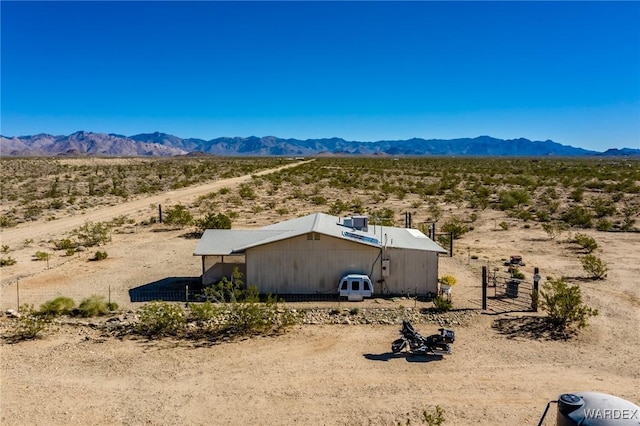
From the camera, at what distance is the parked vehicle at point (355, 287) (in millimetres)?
18906

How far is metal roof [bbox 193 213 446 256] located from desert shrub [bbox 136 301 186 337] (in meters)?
4.01

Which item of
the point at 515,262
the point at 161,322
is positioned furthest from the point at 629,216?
the point at 161,322

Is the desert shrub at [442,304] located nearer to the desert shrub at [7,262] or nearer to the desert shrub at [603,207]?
the desert shrub at [7,262]

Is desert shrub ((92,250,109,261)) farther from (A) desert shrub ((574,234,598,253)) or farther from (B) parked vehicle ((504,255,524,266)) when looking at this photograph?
(A) desert shrub ((574,234,598,253))

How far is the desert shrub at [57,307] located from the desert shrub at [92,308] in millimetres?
361

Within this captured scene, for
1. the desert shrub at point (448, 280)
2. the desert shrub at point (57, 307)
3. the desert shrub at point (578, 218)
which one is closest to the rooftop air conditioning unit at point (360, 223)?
the desert shrub at point (448, 280)

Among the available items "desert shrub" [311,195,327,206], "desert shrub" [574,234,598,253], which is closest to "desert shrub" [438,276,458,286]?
"desert shrub" [574,234,598,253]

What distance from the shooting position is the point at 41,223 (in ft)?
123

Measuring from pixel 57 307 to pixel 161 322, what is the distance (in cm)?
432

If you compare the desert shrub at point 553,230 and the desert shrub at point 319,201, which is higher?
the desert shrub at point 319,201

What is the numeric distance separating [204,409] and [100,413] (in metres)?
2.35

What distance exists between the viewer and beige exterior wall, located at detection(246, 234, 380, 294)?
19375 millimetres

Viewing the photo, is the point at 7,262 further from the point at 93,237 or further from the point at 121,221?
the point at 121,221

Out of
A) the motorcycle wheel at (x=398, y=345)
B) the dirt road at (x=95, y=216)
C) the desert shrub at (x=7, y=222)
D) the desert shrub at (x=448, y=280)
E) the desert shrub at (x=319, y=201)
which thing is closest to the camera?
the motorcycle wheel at (x=398, y=345)
